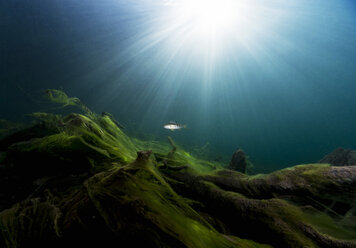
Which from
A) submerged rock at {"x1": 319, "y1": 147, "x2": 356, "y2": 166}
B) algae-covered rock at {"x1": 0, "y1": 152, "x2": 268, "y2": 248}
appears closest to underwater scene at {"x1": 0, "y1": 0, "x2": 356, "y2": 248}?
algae-covered rock at {"x1": 0, "y1": 152, "x2": 268, "y2": 248}

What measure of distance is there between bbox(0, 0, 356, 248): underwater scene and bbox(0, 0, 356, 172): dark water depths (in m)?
0.42

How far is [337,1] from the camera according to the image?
41312 mm

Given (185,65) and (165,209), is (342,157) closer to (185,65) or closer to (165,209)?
(165,209)

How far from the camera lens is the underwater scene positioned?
3.52 feet

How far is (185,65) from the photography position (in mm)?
65250

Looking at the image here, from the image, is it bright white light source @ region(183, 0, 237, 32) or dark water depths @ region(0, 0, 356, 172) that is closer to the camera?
dark water depths @ region(0, 0, 356, 172)

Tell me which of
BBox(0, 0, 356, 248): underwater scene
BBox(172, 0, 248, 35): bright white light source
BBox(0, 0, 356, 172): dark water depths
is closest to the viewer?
BBox(0, 0, 356, 248): underwater scene

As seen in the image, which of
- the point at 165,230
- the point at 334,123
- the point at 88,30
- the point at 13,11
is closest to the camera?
the point at 165,230

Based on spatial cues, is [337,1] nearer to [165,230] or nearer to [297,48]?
[297,48]

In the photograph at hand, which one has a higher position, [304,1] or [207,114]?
[304,1]

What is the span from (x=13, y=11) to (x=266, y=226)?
44176 mm

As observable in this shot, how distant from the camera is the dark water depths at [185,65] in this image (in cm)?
2838

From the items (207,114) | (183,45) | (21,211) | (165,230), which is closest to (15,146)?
(21,211)

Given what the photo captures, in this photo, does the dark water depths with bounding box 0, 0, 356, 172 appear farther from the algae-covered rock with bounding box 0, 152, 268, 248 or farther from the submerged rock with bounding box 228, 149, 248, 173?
the submerged rock with bounding box 228, 149, 248, 173
